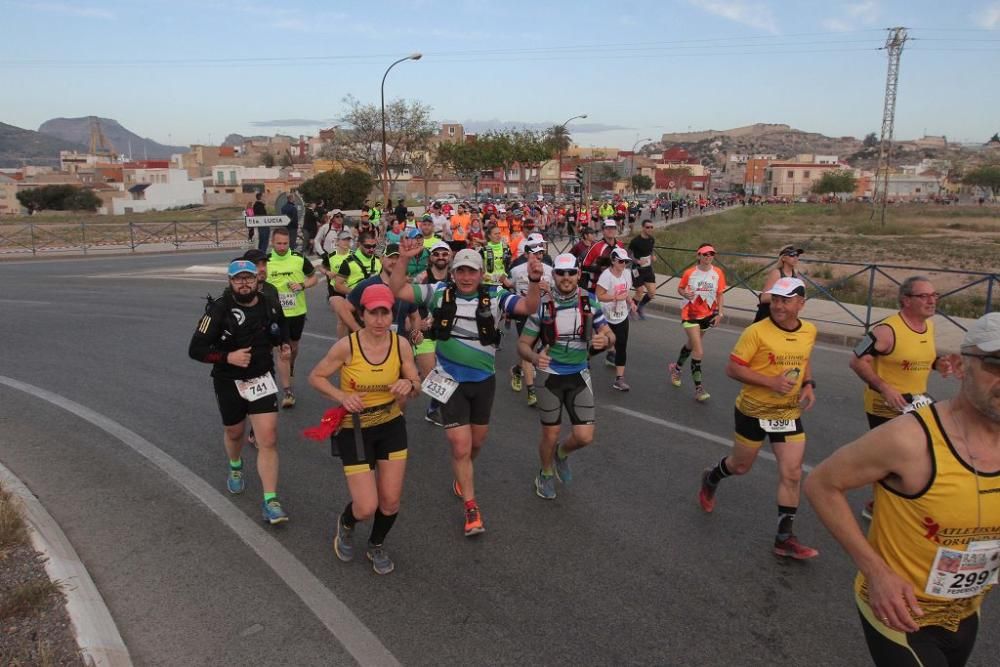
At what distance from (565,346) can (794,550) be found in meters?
2.03

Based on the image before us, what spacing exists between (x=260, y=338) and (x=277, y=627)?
2178 millimetres

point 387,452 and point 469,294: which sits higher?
point 469,294

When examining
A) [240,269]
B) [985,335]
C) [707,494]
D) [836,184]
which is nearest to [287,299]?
[240,269]

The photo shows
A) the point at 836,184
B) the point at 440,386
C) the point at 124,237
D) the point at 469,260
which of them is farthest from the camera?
the point at 836,184

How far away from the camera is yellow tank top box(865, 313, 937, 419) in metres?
4.81

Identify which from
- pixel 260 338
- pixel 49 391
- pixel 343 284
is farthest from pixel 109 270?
pixel 260 338

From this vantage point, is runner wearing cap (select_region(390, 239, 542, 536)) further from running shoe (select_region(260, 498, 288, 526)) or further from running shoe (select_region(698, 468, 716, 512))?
running shoe (select_region(698, 468, 716, 512))

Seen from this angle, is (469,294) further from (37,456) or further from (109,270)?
(109,270)

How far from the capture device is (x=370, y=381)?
14.1 feet

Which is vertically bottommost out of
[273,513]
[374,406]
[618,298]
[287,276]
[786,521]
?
[273,513]

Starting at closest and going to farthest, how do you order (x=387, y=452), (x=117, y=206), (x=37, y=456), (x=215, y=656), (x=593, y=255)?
(x=215, y=656) < (x=387, y=452) < (x=37, y=456) < (x=593, y=255) < (x=117, y=206)

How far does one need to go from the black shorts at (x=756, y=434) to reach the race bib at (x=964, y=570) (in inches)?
91.0

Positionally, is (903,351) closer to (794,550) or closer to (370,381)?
(794,550)

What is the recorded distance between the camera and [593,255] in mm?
9852
